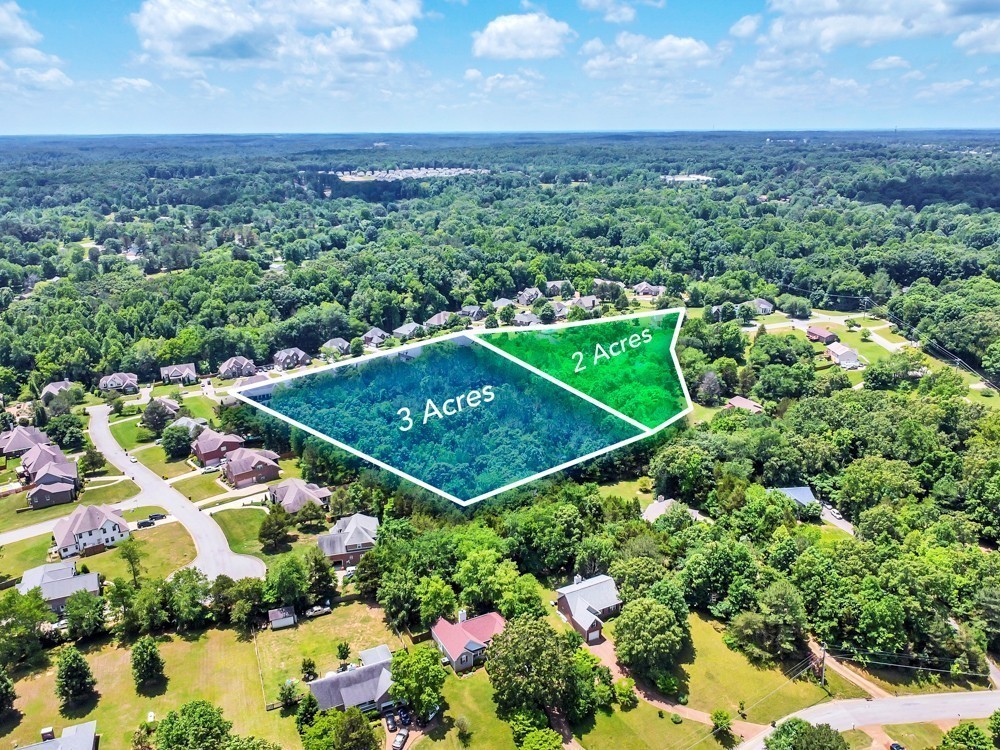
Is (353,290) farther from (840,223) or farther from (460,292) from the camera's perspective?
(840,223)

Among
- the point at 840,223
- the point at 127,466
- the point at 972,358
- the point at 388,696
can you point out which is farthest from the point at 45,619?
the point at 840,223

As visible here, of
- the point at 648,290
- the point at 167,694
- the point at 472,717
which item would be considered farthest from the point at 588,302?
the point at 167,694

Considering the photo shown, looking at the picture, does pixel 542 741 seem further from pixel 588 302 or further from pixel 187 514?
pixel 588 302

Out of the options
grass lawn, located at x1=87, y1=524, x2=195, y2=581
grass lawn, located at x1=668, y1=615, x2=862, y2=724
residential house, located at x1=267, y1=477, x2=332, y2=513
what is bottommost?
grass lawn, located at x1=87, y1=524, x2=195, y2=581

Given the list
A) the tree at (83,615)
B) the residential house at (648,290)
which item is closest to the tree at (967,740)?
the tree at (83,615)

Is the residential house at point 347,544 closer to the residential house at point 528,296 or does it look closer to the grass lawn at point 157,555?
the grass lawn at point 157,555

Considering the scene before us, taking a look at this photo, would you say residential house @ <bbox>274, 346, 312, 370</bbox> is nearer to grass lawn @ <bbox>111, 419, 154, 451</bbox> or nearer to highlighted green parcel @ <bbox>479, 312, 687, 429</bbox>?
grass lawn @ <bbox>111, 419, 154, 451</bbox>

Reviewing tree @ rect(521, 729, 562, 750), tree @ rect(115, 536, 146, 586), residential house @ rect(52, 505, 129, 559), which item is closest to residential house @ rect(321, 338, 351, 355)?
residential house @ rect(52, 505, 129, 559)
